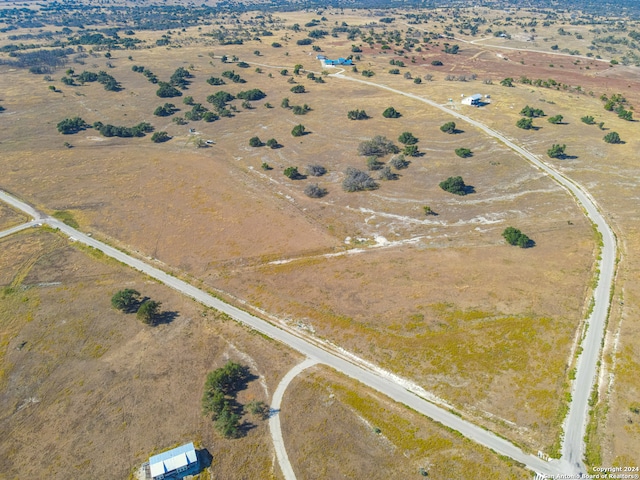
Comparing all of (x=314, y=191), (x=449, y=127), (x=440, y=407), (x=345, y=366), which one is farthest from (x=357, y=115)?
(x=440, y=407)

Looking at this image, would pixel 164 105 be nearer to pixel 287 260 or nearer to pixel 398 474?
pixel 287 260

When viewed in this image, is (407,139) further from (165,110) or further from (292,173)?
(165,110)

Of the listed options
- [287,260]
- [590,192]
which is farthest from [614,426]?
[590,192]

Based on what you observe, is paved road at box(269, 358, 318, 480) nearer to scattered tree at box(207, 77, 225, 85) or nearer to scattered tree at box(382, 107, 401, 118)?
scattered tree at box(382, 107, 401, 118)

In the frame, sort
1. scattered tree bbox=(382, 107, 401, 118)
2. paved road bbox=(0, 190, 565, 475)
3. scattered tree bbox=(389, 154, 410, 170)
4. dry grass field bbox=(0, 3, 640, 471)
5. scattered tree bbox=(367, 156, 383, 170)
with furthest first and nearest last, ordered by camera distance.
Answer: scattered tree bbox=(382, 107, 401, 118) < scattered tree bbox=(389, 154, 410, 170) < scattered tree bbox=(367, 156, 383, 170) < dry grass field bbox=(0, 3, 640, 471) < paved road bbox=(0, 190, 565, 475)

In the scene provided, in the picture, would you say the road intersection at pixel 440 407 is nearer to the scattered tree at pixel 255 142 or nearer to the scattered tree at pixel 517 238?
the scattered tree at pixel 517 238

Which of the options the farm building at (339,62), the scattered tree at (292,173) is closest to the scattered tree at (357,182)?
the scattered tree at (292,173)

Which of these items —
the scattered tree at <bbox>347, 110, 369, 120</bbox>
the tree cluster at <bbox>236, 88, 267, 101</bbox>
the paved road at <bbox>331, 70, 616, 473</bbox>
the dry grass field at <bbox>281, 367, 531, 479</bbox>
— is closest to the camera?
the dry grass field at <bbox>281, 367, 531, 479</bbox>

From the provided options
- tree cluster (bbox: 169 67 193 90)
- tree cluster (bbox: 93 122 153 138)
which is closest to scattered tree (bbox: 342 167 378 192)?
tree cluster (bbox: 93 122 153 138)
